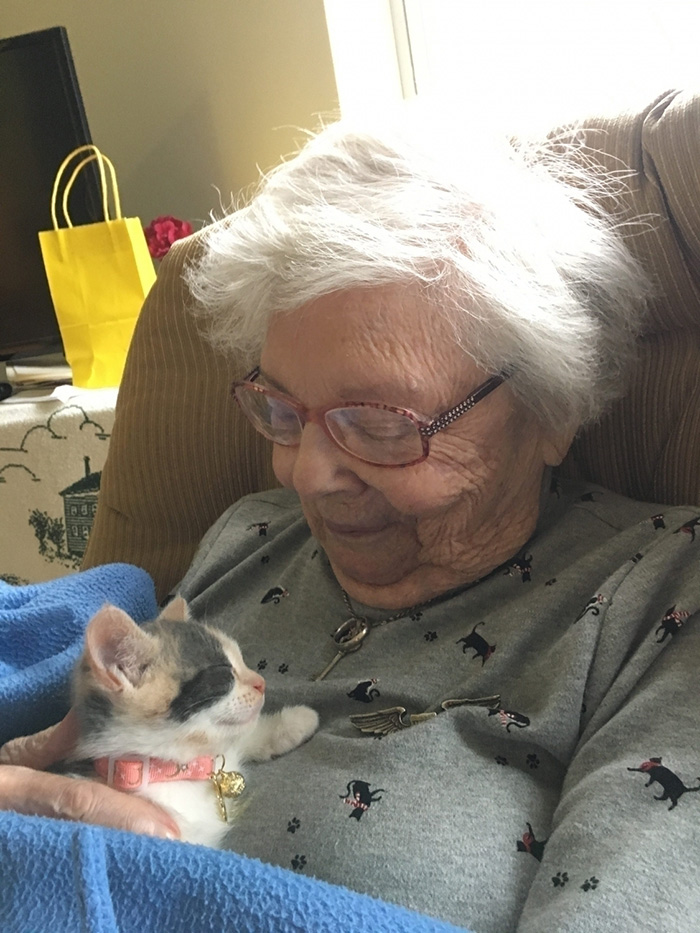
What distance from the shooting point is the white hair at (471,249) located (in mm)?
901

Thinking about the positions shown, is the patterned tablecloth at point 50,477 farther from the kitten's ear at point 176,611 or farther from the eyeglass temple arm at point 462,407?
the eyeglass temple arm at point 462,407

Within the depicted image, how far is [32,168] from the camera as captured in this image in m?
2.30

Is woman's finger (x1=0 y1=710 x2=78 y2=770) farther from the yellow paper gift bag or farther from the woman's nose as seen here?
the yellow paper gift bag

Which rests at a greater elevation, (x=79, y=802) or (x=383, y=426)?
(x=383, y=426)

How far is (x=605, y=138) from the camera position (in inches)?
40.1

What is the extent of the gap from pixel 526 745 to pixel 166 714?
370mm

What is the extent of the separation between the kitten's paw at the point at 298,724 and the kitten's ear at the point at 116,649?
0.57 feet

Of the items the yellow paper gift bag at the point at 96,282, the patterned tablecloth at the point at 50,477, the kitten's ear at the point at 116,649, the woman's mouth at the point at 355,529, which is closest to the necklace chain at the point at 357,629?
the woman's mouth at the point at 355,529

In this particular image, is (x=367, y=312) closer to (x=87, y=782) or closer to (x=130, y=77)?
(x=87, y=782)

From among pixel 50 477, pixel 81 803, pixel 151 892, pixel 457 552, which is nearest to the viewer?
pixel 151 892

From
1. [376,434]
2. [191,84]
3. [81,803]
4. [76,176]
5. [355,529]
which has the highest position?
[191,84]

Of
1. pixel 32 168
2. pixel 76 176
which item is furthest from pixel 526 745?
pixel 32 168

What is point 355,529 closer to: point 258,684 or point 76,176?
point 258,684

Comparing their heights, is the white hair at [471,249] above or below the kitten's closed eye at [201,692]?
above
